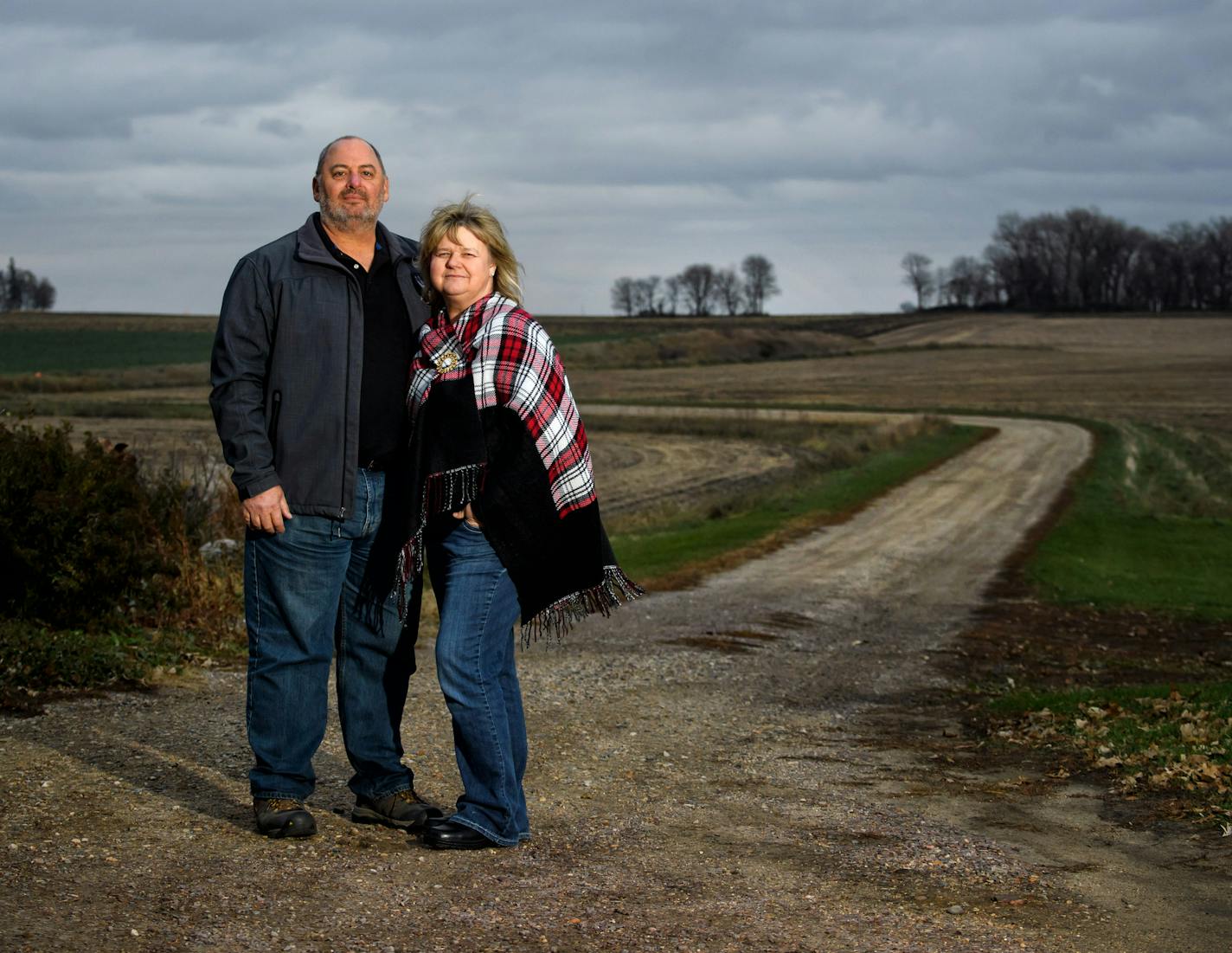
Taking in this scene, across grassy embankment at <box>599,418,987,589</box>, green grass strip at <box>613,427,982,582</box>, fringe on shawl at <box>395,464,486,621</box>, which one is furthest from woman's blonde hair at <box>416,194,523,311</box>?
green grass strip at <box>613,427,982,582</box>

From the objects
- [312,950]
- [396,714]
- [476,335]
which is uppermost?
[476,335]

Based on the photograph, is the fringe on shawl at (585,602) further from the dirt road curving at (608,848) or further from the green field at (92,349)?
the green field at (92,349)

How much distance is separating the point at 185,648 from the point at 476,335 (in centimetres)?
503

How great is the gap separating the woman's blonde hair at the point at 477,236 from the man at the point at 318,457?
0.28 metres

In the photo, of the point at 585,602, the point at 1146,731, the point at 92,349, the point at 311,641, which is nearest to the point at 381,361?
the point at 311,641

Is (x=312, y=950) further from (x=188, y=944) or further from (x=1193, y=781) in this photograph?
(x=1193, y=781)

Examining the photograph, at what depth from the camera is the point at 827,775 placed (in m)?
6.79

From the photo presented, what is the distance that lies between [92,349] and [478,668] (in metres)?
105

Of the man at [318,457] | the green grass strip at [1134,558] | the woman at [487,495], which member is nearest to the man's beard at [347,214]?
the man at [318,457]

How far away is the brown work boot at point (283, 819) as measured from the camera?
4848mm

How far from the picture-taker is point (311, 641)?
4895 millimetres

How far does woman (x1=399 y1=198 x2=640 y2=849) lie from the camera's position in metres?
4.65

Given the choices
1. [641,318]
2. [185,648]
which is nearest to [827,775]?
[185,648]

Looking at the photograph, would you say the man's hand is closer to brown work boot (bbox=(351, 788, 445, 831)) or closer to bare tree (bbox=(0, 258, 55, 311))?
brown work boot (bbox=(351, 788, 445, 831))
